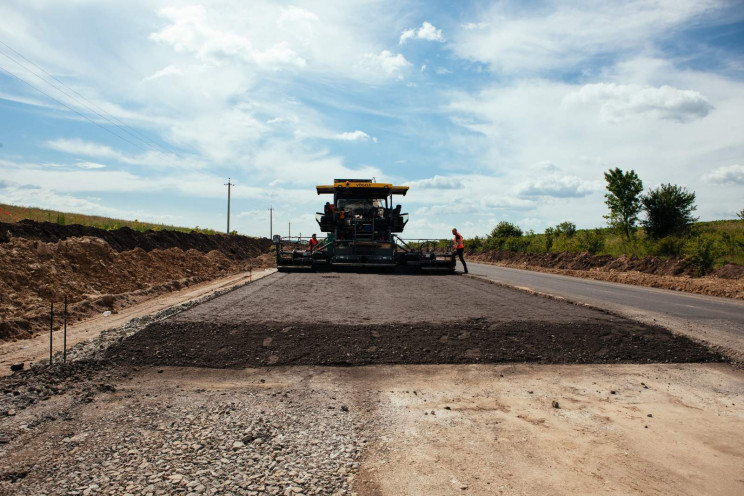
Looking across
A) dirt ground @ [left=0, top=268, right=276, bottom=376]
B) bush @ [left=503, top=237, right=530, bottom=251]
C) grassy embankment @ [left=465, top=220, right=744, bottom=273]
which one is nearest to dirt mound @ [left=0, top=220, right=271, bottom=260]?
dirt ground @ [left=0, top=268, right=276, bottom=376]

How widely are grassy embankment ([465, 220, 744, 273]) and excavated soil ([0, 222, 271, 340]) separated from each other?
2188cm

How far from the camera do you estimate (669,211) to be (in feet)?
92.0

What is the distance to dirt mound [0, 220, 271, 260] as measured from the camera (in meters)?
15.2

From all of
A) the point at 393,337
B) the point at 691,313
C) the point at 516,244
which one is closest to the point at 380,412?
the point at 393,337

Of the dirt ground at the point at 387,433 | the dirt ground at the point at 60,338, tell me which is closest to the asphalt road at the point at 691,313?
the dirt ground at the point at 387,433

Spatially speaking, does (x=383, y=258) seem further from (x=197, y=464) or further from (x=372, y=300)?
(x=197, y=464)

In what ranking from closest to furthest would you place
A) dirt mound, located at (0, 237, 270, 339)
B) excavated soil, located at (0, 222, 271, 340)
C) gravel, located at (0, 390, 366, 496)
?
gravel, located at (0, 390, 366, 496) → dirt mound, located at (0, 237, 270, 339) → excavated soil, located at (0, 222, 271, 340)

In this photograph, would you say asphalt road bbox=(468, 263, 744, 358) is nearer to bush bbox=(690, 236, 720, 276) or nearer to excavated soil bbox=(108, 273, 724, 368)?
excavated soil bbox=(108, 273, 724, 368)

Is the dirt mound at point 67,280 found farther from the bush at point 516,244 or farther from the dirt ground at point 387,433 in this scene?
the bush at point 516,244

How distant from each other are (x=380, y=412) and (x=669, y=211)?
29961mm

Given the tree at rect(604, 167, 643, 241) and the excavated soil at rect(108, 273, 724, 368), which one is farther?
the tree at rect(604, 167, 643, 241)

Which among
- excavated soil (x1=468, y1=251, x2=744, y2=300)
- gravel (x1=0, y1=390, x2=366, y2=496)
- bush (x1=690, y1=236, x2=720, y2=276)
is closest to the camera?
gravel (x1=0, y1=390, x2=366, y2=496)

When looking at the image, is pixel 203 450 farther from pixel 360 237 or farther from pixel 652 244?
pixel 652 244

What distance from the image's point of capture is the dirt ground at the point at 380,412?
10.9ft
